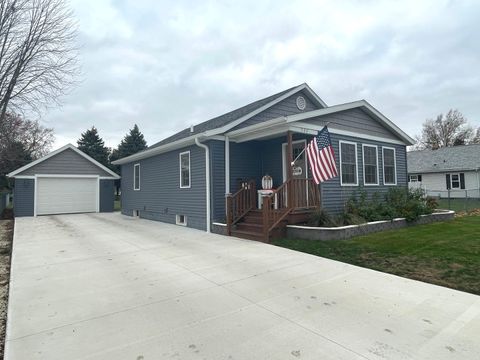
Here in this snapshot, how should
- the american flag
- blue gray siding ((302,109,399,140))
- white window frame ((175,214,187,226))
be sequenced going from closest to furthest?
the american flag → blue gray siding ((302,109,399,140)) → white window frame ((175,214,187,226))

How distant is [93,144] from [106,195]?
15.6 meters

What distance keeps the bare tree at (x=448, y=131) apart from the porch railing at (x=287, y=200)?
36.2m

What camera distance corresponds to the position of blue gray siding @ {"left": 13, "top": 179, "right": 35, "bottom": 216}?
15.9 meters

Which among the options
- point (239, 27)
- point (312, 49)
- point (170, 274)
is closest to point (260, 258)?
point (170, 274)

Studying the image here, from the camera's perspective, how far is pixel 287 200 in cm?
771

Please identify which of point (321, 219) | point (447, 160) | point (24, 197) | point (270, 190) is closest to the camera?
point (321, 219)

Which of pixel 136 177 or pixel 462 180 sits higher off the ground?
pixel 136 177

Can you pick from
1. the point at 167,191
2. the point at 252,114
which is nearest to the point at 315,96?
the point at 252,114

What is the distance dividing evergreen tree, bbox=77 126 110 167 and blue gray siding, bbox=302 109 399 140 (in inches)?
1076

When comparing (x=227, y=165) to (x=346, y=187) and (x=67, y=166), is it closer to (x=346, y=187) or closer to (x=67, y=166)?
(x=346, y=187)

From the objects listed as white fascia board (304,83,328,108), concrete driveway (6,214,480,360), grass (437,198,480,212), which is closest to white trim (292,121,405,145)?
white fascia board (304,83,328,108)

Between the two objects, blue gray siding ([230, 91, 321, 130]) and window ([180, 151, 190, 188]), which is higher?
blue gray siding ([230, 91, 321, 130])

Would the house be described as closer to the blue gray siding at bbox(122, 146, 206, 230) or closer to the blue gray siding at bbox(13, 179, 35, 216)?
the blue gray siding at bbox(122, 146, 206, 230)

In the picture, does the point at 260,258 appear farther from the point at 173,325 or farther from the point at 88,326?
the point at 88,326
